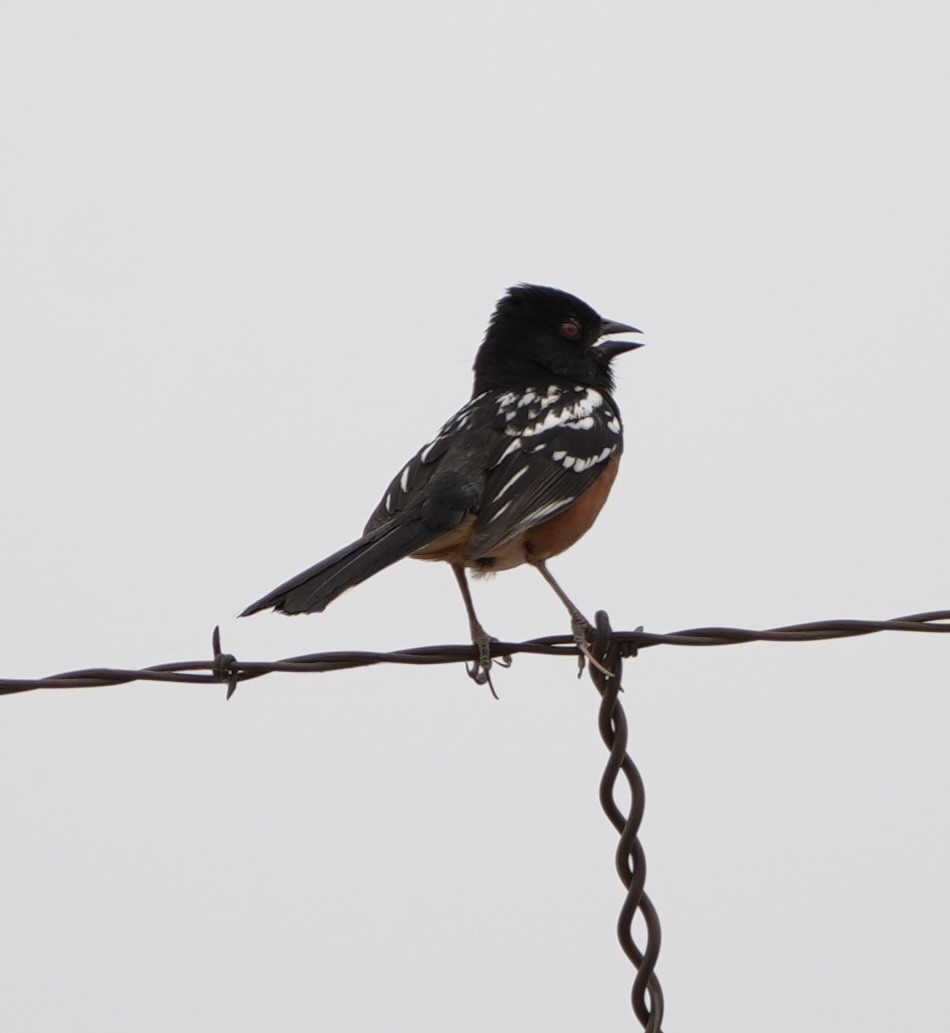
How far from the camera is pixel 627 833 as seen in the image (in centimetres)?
262

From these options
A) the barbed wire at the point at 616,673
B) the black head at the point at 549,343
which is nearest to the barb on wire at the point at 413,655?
the barbed wire at the point at 616,673

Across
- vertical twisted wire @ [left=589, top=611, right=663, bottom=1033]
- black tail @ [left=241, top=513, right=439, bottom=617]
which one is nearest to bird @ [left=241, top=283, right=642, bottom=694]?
black tail @ [left=241, top=513, right=439, bottom=617]

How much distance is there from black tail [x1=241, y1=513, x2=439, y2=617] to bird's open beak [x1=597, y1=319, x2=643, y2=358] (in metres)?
1.80

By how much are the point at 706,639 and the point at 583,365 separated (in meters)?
2.88

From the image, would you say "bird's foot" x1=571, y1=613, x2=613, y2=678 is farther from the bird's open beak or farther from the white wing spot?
the bird's open beak

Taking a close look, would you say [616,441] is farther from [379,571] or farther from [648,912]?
[648,912]

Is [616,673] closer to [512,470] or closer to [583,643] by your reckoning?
[583,643]

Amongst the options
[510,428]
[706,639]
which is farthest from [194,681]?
[510,428]

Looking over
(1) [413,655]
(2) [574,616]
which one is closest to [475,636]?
(2) [574,616]

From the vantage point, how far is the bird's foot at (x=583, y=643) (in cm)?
274

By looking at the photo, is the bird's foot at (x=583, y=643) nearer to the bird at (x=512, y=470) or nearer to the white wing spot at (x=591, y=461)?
the bird at (x=512, y=470)

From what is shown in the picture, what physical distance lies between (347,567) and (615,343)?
2.31m

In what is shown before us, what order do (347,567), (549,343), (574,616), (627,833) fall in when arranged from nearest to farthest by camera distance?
(627,833)
(347,567)
(574,616)
(549,343)

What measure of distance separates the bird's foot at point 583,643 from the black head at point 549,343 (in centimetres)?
153
